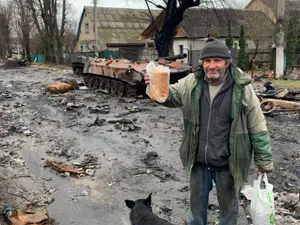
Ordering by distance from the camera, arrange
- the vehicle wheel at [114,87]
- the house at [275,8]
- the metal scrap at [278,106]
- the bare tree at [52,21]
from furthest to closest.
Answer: the bare tree at [52,21]
the house at [275,8]
the vehicle wheel at [114,87]
the metal scrap at [278,106]

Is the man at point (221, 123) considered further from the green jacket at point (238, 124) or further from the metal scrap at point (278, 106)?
the metal scrap at point (278, 106)

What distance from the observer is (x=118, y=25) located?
5006 centimetres

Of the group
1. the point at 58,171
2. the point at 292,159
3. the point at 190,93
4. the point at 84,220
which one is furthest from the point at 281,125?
the point at 190,93

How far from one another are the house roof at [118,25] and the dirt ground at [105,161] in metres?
35.6

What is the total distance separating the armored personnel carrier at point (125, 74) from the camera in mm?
15125

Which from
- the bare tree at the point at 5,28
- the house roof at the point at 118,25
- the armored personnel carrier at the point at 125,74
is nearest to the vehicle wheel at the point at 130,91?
the armored personnel carrier at the point at 125,74

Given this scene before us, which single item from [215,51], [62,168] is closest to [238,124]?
[215,51]

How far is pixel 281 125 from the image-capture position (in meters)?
10.1

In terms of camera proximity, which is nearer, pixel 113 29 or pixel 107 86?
pixel 107 86

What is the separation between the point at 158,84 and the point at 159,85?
1 centimetres

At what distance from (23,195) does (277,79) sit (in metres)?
16.5

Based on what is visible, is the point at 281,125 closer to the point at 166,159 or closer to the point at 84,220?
the point at 166,159

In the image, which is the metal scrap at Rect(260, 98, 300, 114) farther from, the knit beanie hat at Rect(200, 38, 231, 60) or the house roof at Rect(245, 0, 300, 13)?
the house roof at Rect(245, 0, 300, 13)

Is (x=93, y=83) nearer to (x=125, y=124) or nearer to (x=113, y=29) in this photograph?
(x=125, y=124)
